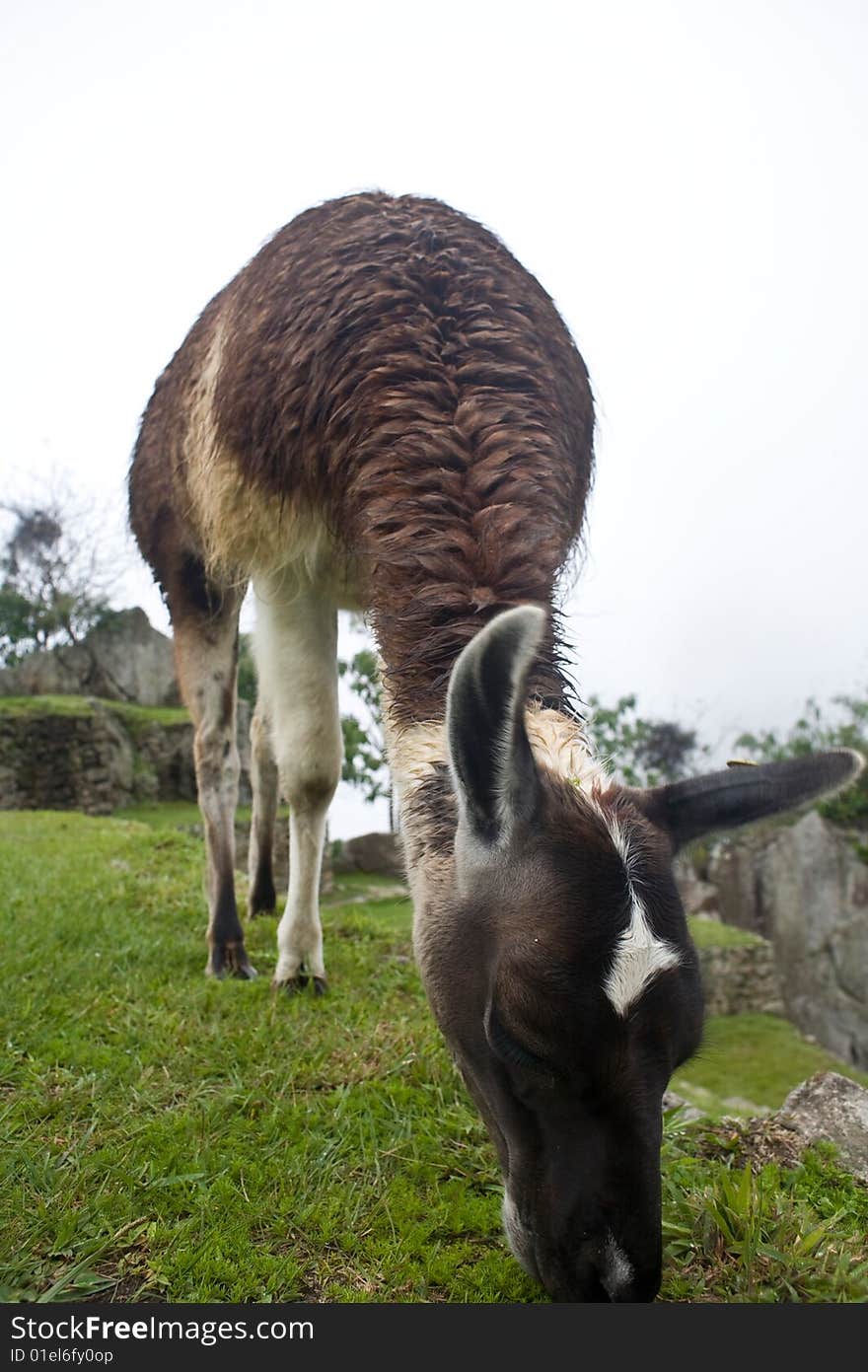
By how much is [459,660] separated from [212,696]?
3.27 meters

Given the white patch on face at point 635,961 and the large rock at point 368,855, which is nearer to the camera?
the white patch on face at point 635,961

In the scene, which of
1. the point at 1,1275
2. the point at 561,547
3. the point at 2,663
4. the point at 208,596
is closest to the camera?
the point at 1,1275

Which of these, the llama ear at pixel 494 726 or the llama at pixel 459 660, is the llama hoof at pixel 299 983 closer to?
the llama at pixel 459 660

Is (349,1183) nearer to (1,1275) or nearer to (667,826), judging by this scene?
(1,1275)

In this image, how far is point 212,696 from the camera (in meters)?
4.94

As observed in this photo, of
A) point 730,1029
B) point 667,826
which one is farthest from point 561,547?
point 730,1029

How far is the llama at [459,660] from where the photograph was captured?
6.32ft

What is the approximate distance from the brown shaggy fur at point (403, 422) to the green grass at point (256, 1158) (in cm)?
139

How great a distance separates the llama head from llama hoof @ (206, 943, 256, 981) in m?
2.53

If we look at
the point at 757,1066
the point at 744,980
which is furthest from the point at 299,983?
the point at 744,980

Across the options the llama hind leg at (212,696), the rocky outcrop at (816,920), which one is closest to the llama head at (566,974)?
the llama hind leg at (212,696)

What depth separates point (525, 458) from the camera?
9.64ft

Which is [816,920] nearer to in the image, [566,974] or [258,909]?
[258,909]

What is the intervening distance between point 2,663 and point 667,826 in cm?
3352
